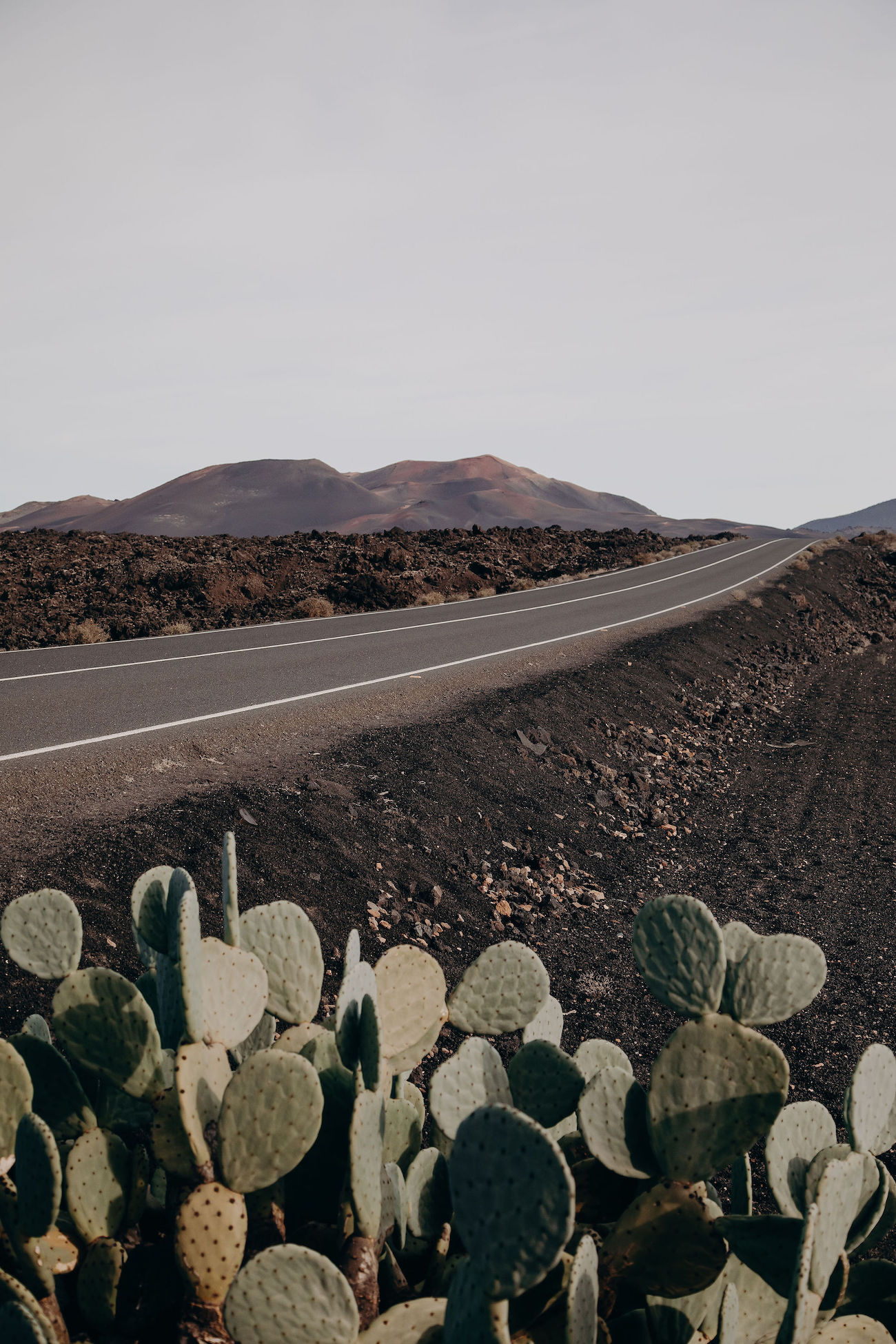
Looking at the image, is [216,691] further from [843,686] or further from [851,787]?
[843,686]

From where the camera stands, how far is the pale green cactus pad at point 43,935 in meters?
2.15

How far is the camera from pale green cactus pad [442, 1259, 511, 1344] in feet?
4.41

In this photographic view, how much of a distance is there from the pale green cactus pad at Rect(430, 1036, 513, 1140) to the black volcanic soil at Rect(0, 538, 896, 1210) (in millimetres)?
2826

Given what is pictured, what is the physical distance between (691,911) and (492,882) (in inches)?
185

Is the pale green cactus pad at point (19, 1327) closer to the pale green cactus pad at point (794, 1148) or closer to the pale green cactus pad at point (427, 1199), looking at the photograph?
the pale green cactus pad at point (427, 1199)

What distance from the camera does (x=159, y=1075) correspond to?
1919 mm

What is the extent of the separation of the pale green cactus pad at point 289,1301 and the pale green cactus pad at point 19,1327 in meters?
0.31

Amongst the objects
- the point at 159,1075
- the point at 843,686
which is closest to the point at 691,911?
the point at 159,1075

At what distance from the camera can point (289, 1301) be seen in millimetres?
1487

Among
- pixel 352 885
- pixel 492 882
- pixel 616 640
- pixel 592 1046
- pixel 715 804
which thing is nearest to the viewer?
pixel 592 1046

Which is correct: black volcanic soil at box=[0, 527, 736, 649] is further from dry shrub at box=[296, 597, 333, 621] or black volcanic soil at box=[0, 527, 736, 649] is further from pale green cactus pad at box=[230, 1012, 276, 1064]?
pale green cactus pad at box=[230, 1012, 276, 1064]

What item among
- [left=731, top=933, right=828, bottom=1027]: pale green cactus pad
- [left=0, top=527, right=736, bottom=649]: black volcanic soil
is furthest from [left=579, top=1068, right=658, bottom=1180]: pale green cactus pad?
[left=0, top=527, right=736, bottom=649]: black volcanic soil

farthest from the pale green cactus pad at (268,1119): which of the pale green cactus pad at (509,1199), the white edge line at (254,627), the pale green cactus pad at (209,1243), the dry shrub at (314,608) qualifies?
the dry shrub at (314,608)

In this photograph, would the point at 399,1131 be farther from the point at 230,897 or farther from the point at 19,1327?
the point at 19,1327
